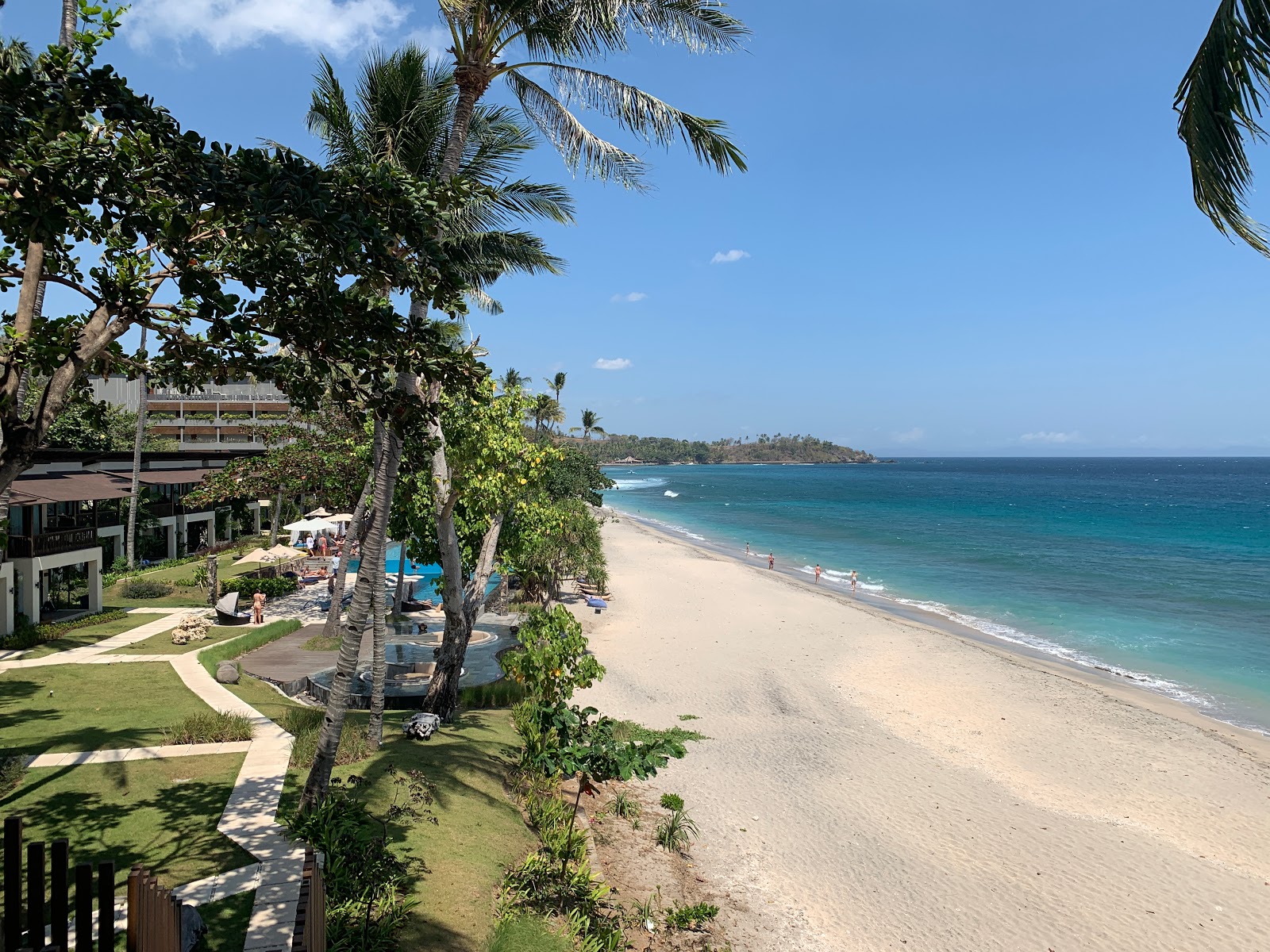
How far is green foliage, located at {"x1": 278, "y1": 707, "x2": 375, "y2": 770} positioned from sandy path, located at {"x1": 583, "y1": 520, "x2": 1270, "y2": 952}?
5.22m

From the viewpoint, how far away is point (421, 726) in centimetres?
1150

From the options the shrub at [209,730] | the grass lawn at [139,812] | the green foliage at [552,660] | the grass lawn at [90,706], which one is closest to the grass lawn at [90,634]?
the grass lawn at [90,706]

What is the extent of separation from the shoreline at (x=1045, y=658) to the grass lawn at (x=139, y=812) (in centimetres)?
2175

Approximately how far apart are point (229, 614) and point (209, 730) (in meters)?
9.13

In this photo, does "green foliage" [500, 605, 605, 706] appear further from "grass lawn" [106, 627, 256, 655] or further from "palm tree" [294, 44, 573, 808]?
"grass lawn" [106, 627, 256, 655]

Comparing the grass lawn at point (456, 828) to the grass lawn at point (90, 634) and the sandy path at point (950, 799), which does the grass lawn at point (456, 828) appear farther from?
the grass lawn at point (90, 634)

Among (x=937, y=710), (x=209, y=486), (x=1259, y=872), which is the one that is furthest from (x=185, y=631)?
(x=1259, y=872)

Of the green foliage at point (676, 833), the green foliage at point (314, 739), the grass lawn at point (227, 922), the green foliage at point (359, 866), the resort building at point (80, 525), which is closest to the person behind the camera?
the grass lawn at point (227, 922)

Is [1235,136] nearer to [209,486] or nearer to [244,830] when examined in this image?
[244,830]

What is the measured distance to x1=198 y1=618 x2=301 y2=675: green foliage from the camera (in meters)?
14.7

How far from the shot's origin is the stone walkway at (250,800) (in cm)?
614

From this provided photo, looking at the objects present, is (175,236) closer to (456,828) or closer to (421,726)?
(456,828)

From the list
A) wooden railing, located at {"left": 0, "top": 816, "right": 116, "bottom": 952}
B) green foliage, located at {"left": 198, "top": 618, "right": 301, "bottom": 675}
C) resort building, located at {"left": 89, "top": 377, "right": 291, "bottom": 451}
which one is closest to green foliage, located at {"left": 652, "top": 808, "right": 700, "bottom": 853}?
wooden railing, located at {"left": 0, "top": 816, "right": 116, "bottom": 952}

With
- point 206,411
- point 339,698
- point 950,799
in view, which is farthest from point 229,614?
point 206,411
